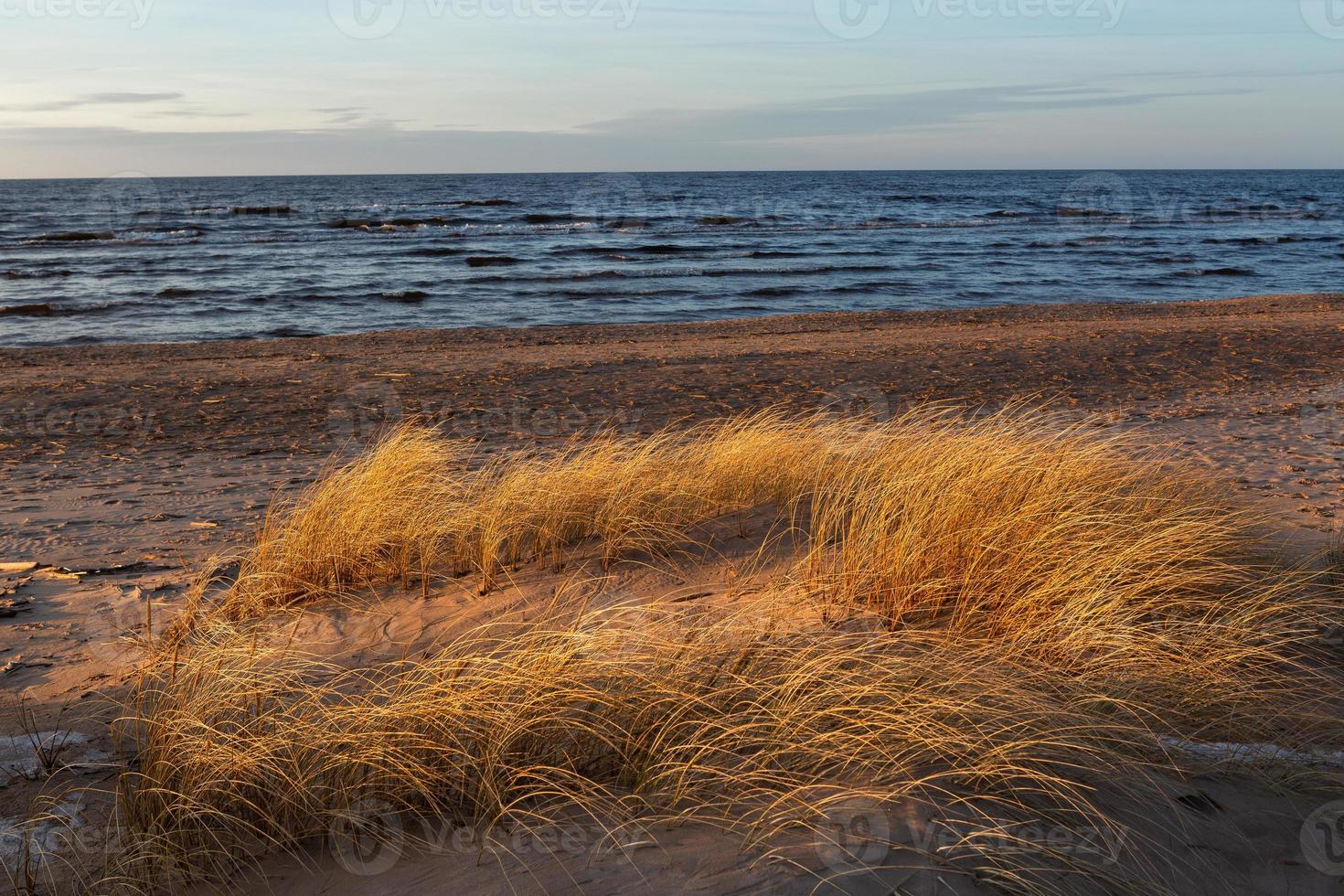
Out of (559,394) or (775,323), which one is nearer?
(559,394)

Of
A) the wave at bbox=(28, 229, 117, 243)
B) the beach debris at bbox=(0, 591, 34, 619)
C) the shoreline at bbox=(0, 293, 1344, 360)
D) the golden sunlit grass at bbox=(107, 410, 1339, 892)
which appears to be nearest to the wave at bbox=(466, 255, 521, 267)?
the shoreline at bbox=(0, 293, 1344, 360)

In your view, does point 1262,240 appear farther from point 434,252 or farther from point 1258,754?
point 1258,754

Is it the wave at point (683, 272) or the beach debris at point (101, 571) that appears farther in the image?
the wave at point (683, 272)

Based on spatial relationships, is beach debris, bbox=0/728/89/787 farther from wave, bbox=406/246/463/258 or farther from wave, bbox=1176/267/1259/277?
wave, bbox=1176/267/1259/277

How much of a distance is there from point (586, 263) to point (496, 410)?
1828 centimetres

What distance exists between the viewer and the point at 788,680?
9.95 feet

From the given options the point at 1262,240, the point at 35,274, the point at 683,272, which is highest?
the point at 1262,240

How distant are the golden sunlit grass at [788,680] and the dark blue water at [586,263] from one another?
1463cm

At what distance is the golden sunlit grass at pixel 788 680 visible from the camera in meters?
2.70

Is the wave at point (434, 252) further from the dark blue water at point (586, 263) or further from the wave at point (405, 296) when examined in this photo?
the wave at point (405, 296)

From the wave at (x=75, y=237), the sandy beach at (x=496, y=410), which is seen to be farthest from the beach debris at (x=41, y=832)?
the wave at (x=75, y=237)

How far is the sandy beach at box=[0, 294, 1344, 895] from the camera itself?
4.27 meters

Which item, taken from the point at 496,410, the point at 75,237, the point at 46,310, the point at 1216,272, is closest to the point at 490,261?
the point at 46,310

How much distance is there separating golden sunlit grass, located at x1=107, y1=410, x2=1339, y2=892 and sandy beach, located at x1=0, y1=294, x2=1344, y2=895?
0.28 metres
